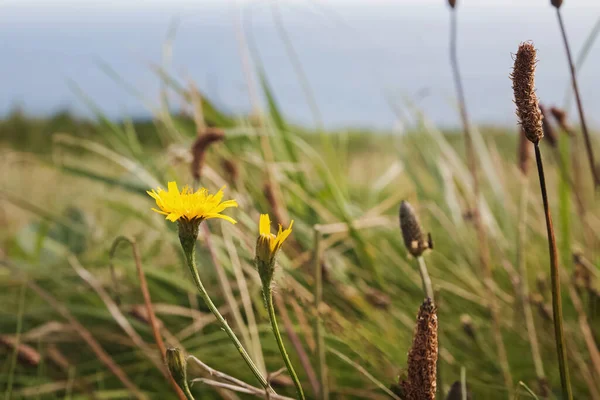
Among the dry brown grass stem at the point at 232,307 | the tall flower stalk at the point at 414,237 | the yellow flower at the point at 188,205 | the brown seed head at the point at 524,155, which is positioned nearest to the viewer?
the yellow flower at the point at 188,205

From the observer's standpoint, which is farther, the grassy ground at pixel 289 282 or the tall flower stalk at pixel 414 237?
the grassy ground at pixel 289 282

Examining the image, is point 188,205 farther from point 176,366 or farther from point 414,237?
point 414,237

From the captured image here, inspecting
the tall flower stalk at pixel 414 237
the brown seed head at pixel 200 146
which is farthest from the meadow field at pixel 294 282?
the tall flower stalk at pixel 414 237

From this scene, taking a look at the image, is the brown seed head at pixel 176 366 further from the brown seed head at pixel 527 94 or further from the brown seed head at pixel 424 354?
the brown seed head at pixel 527 94

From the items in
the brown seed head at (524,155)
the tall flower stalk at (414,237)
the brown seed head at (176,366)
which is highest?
the brown seed head at (524,155)

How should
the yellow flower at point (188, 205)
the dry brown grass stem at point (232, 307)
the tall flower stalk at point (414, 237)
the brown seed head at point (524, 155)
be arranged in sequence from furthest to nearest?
the brown seed head at point (524, 155) → the dry brown grass stem at point (232, 307) → the tall flower stalk at point (414, 237) → the yellow flower at point (188, 205)

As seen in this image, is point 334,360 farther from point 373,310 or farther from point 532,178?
point 532,178

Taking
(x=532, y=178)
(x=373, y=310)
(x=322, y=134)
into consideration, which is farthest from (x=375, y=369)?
(x=532, y=178)
